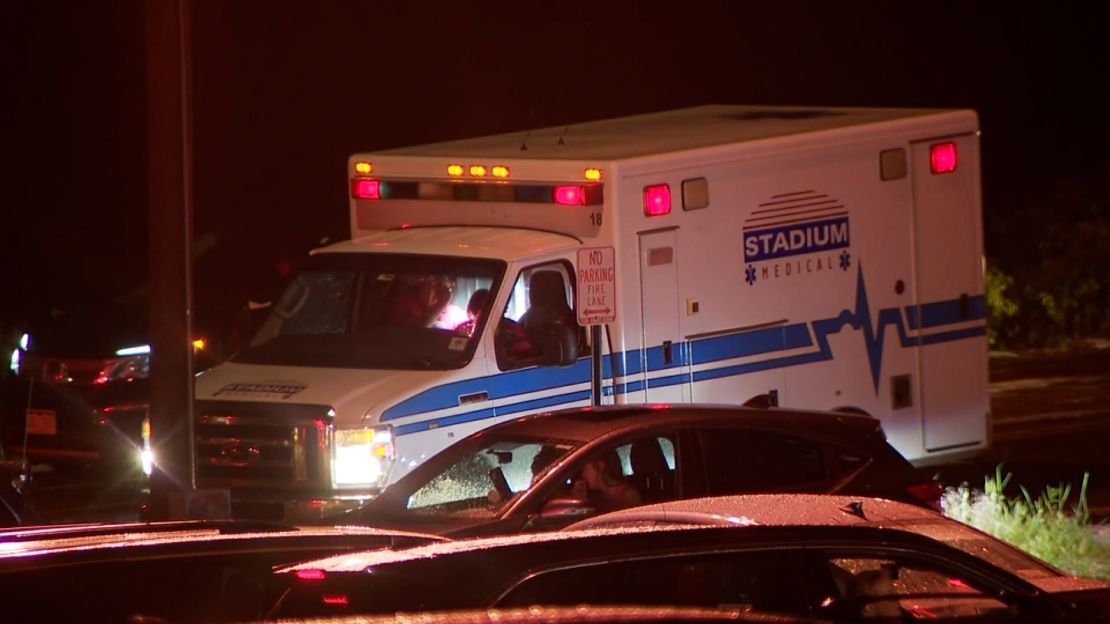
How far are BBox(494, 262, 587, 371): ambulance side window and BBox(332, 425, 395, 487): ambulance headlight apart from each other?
0.96 m

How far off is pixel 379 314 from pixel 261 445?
3.97ft

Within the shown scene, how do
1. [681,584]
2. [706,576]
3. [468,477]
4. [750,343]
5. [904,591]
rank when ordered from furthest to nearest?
[750,343] → [468,477] → [904,591] → [706,576] → [681,584]

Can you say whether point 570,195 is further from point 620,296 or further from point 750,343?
point 750,343

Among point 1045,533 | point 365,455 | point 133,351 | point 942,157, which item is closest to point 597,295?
point 365,455

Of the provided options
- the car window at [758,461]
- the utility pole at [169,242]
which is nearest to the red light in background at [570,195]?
the utility pole at [169,242]

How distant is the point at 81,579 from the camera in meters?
4.83

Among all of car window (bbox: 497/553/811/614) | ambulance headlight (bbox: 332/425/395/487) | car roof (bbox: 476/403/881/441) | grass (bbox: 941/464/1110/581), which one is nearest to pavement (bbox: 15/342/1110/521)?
grass (bbox: 941/464/1110/581)

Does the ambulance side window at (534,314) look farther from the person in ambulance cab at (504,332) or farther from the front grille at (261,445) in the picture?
the front grille at (261,445)

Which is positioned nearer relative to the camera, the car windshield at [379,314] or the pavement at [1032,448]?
the car windshield at [379,314]

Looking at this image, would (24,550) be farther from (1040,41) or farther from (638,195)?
(1040,41)

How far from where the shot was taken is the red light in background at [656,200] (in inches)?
468

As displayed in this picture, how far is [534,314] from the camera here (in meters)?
11.7

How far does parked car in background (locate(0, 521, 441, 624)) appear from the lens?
15.4ft

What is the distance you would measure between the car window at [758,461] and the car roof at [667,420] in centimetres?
6
